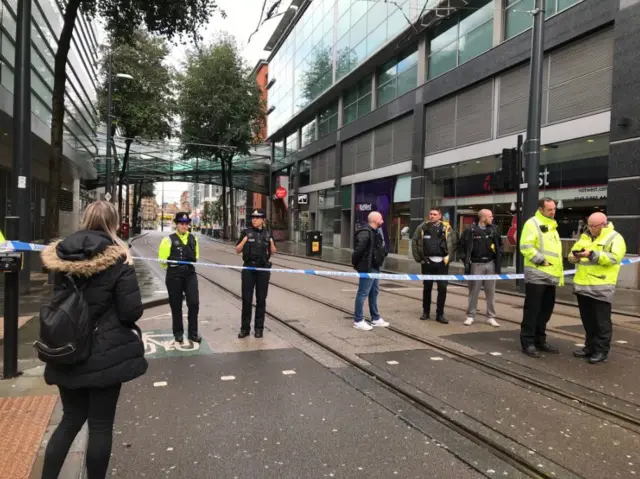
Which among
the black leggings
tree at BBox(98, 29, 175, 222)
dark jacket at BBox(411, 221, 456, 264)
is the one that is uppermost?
tree at BBox(98, 29, 175, 222)

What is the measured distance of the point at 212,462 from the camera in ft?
10.6

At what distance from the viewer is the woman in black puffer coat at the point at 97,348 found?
2496mm

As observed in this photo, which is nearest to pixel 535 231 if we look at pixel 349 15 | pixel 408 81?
pixel 408 81

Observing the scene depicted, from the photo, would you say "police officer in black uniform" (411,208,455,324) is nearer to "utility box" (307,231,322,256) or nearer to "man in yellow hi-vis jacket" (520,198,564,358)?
"man in yellow hi-vis jacket" (520,198,564,358)

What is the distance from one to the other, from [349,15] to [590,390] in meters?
29.0

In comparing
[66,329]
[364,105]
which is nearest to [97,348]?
[66,329]

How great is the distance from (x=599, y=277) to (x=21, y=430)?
579 centimetres

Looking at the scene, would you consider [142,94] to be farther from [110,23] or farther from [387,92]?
[110,23]

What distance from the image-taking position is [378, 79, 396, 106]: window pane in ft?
83.6

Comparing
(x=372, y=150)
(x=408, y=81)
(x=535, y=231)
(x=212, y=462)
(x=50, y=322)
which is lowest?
(x=212, y=462)

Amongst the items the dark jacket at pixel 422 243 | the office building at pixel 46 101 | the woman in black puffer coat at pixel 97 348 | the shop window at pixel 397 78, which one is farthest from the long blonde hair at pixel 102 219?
A: the shop window at pixel 397 78

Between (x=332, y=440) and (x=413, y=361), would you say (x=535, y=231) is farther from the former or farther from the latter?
(x=332, y=440)

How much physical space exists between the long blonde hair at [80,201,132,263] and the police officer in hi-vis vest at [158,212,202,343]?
Result: 3.32 metres

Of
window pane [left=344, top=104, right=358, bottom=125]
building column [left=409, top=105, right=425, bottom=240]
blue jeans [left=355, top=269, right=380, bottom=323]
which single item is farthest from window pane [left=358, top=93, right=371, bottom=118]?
blue jeans [left=355, top=269, right=380, bottom=323]
